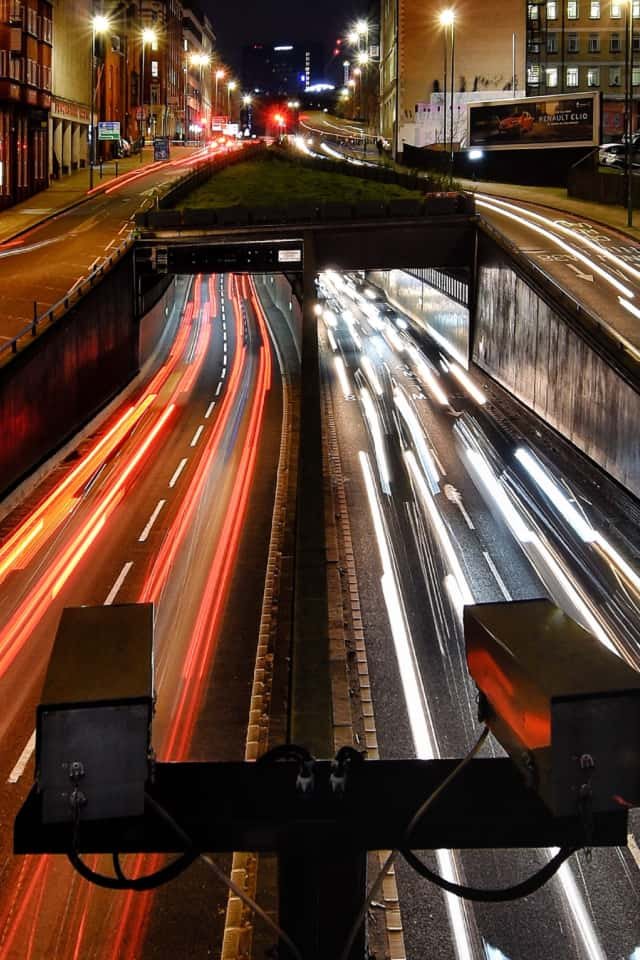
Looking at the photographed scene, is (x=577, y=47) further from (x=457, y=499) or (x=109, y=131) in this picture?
(x=457, y=499)

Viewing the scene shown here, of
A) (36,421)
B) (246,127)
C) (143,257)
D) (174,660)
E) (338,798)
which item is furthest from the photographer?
(246,127)

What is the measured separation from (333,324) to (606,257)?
88.3 feet

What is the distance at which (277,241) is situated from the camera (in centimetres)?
4647

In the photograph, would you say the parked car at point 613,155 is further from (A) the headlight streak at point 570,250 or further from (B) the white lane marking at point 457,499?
(B) the white lane marking at point 457,499

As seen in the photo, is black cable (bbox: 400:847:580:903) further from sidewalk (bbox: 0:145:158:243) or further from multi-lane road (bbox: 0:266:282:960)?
sidewalk (bbox: 0:145:158:243)

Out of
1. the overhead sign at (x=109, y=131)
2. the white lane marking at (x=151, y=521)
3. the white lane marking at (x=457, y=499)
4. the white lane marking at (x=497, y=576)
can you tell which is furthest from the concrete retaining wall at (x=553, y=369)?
the overhead sign at (x=109, y=131)

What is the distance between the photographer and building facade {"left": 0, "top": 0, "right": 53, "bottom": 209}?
177 feet

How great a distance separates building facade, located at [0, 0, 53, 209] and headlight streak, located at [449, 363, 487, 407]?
3073 cm

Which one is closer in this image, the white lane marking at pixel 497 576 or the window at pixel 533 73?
the white lane marking at pixel 497 576

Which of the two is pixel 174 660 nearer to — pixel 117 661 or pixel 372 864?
pixel 372 864

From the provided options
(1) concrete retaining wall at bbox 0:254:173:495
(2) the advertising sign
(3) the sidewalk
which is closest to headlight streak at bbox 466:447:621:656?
(1) concrete retaining wall at bbox 0:254:173:495

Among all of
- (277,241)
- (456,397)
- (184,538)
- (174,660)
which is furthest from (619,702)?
(277,241)

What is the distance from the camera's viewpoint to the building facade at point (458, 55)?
85625 mm

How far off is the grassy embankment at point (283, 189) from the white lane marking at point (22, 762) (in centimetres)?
4655
